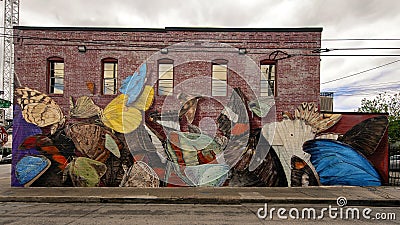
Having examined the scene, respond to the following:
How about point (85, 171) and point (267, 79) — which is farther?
point (267, 79)

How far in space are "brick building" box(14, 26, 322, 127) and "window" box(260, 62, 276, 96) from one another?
0.06 meters

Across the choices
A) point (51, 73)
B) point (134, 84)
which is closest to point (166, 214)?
point (134, 84)

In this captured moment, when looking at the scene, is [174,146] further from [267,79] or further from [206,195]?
[267,79]

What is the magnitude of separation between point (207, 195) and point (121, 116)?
4581mm

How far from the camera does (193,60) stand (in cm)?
1235

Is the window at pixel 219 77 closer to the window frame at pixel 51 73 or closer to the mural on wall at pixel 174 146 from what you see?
the mural on wall at pixel 174 146

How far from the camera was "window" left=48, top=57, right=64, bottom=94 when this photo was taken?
12414 mm

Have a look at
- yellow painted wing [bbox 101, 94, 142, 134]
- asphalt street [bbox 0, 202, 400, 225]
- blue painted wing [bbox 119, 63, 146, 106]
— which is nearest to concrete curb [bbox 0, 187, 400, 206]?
asphalt street [bbox 0, 202, 400, 225]

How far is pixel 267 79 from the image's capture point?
1252 cm

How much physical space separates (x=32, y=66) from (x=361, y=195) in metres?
13.2

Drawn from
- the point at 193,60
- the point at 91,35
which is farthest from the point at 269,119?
the point at 91,35

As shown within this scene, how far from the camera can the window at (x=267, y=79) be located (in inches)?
489

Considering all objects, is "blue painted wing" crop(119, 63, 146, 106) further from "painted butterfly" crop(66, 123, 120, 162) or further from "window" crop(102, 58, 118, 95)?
"painted butterfly" crop(66, 123, 120, 162)

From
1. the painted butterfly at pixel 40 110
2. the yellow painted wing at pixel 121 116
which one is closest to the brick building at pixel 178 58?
the painted butterfly at pixel 40 110
